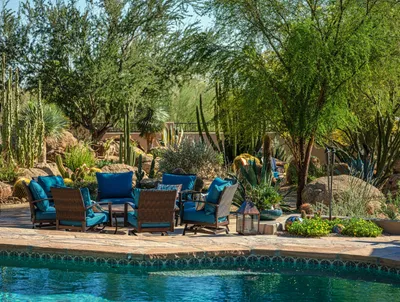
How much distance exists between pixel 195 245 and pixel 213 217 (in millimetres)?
1366

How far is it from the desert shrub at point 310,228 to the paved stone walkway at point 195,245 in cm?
19

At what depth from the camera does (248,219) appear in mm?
11125

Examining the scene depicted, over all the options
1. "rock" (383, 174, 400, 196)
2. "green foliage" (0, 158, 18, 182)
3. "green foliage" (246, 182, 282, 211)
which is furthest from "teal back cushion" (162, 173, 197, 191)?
"rock" (383, 174, 400, 196)

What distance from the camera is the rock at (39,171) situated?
17609 mm

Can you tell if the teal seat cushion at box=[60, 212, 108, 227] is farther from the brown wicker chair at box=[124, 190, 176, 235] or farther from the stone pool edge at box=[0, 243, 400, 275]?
the stone pool edge at box=[0, 243, 400, 275]

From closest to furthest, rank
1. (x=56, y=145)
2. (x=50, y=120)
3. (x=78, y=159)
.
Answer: (x=78, y=159), (x=50, y=120), (x=56, y=145)

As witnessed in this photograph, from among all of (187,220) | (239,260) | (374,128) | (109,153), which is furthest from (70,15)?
(239,260)

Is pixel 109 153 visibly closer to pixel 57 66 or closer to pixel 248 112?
pixel 57 66

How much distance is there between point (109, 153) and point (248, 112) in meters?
12.4

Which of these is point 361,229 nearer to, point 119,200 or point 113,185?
point 119,200

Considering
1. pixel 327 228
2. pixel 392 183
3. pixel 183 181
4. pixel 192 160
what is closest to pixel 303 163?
pixel 192 160

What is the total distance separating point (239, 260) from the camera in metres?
9.63

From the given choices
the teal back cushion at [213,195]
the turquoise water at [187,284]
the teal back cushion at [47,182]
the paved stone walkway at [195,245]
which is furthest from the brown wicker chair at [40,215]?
the teal back cushion at [213,195]

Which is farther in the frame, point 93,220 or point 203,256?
point 93,220
